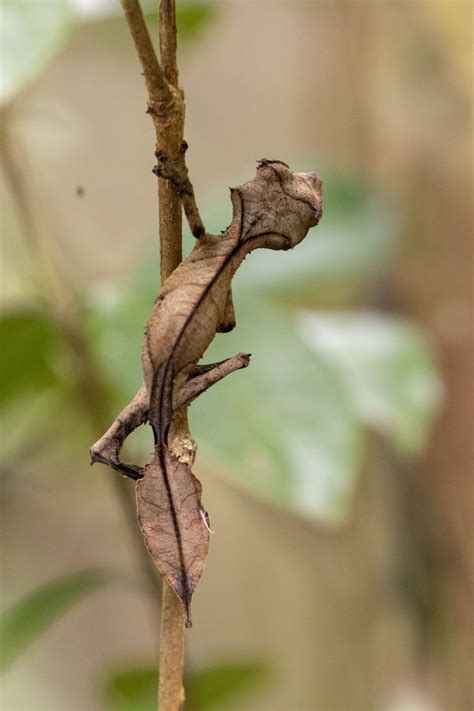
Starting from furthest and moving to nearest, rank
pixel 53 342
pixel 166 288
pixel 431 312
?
pixel 431 312 < pixel 53 342 < pixel 166 288

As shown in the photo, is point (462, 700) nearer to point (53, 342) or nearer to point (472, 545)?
point (472, 545)

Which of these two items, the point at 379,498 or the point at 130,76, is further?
the point at 379,498

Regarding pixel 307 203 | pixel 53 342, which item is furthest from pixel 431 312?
pixel 307 203

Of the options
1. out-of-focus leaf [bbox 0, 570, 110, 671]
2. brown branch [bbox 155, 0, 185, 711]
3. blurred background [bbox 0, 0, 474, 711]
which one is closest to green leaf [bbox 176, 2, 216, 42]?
blurred background [bbox 0, 0, 474, 711]

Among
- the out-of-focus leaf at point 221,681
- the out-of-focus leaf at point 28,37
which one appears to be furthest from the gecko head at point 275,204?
the out-of-focus leaf at point 221,681

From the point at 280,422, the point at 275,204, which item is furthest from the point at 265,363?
the point at 275,204

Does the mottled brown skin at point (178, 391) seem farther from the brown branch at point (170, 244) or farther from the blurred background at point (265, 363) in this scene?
the blurred background at point (265, 363)
